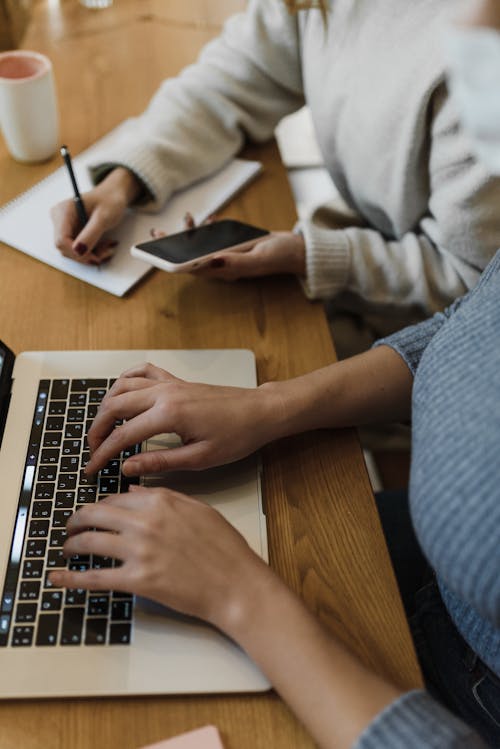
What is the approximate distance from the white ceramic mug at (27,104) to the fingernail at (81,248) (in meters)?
0.23

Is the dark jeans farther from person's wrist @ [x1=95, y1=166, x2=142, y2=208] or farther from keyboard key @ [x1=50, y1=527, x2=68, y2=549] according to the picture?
person's wrist @ [x1=95, y1=166, x2=142, y2=208]

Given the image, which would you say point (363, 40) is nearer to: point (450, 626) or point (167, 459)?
point (167, 459)

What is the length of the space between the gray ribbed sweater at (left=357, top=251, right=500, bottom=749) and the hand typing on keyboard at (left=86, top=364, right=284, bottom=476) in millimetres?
161

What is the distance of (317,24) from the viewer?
946 millimetres

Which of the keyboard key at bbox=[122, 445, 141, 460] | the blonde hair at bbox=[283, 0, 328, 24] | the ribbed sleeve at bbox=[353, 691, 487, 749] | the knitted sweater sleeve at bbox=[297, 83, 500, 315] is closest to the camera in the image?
the ribbed sleeve at bbox=[353, 691, 487, 749]

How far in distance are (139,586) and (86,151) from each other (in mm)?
707

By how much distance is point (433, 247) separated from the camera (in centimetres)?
89

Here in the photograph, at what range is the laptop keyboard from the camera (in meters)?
0.55

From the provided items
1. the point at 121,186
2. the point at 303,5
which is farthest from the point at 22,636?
the point at 303,5

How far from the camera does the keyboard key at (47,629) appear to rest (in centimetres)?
55

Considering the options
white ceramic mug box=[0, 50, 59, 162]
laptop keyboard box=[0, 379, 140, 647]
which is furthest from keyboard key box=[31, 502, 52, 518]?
white ceramic mug box=[0, 50, 59, 162]

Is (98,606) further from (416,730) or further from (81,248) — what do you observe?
(81,248)

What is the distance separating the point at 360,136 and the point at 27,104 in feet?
1.48

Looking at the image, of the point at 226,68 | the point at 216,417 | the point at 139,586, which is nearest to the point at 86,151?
the point at 226,68
